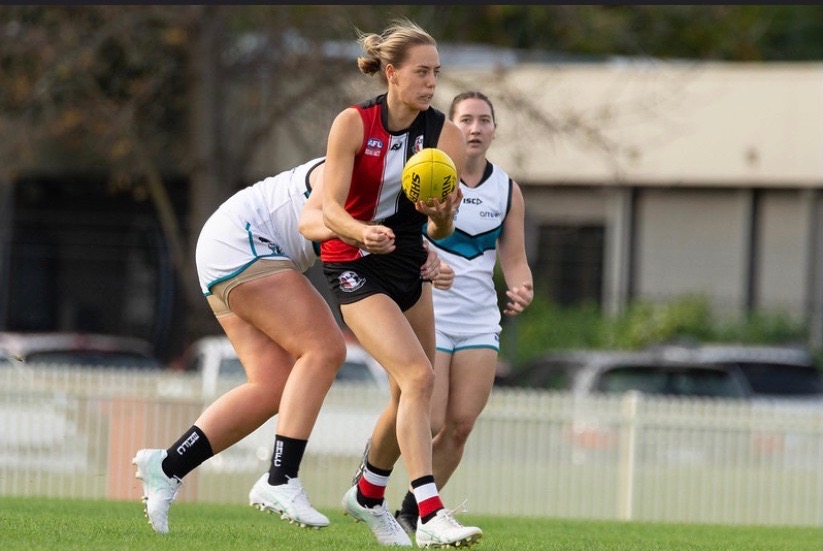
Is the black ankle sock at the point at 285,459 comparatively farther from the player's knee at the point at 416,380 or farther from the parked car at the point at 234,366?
the parked car at the point at 234,366

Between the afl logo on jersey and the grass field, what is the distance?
64.6 inches

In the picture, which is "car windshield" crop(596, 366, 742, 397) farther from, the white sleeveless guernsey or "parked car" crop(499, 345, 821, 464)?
the white sleeveless guernsey

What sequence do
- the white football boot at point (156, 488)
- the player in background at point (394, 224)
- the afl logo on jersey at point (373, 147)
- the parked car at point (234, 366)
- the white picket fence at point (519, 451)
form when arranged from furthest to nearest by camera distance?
1. the parked car at point (234, 366)
2. the white picket fence at point (519, 451)
3. the white football boot at point (156, 488)
4. the afl logo on jersey at point (373, 147)
5. the player in background at point (394, 224)

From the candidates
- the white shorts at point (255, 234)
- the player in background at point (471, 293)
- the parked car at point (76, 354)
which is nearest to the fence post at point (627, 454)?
the parked car at point (76, 354)

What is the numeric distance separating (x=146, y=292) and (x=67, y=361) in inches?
306

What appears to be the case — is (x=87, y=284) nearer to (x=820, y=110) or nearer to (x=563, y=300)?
(x=563, y=300)

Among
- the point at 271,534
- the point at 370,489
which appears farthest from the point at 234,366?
the point at 370,489

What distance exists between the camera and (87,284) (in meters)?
26.6

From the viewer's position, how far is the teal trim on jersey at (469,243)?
27.2 feet

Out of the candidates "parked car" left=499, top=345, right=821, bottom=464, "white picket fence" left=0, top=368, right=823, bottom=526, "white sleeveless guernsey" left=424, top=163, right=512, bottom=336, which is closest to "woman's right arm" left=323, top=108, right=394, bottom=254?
"white sleeveless guernsey" left=424, top=163, right=512, bottom=336

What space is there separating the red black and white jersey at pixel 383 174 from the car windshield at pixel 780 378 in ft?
43.8

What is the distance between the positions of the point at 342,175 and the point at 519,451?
8.77 metres

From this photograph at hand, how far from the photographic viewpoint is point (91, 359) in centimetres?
1827

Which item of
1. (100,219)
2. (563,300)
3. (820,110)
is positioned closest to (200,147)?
(100,219)
